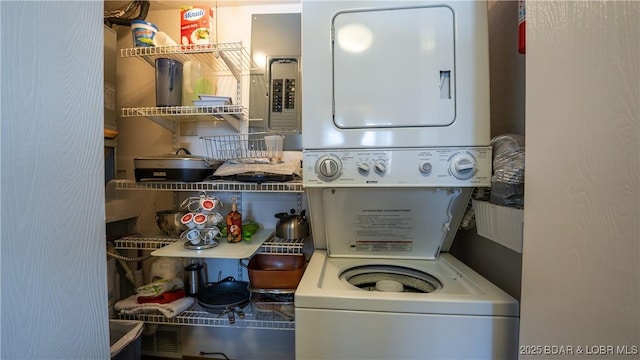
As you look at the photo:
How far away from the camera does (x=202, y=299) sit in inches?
53.6

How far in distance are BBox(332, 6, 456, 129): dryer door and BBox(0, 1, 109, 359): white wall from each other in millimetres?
722

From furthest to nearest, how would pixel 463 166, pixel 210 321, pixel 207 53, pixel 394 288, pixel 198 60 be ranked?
pixel 198 60
pixel 207 53
pixel 210 321
pixel 394 288
pixel 463 166

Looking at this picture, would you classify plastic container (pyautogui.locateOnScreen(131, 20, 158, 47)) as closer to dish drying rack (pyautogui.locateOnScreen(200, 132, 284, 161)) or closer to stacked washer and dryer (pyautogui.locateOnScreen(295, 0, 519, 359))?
dish drying rack (pyautogui.locateOnScreen(200, 132, 284, 161))

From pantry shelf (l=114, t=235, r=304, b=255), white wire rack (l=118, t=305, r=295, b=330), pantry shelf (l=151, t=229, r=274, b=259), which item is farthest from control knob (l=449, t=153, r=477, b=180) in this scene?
white wire rack (l=118, t=305, r=295, b=330)

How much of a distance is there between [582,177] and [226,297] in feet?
5.14

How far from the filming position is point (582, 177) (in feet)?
1.81

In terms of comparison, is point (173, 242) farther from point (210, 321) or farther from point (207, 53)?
point (207, 53)

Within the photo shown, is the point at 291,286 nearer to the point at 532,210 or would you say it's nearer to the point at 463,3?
the point at 532,210

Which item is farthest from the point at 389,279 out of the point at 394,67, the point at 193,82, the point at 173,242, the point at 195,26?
the point at 195,26

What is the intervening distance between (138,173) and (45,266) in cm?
85

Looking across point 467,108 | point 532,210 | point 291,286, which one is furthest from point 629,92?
point 291,286

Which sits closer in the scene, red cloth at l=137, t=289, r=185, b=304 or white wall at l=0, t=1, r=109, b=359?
white wall at l=0, t=1, r=109, b=359

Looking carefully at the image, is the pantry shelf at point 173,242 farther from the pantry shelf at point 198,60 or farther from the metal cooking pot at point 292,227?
the pantry shelf at point 198,60

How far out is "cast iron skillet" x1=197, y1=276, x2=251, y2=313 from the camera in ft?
4.21
